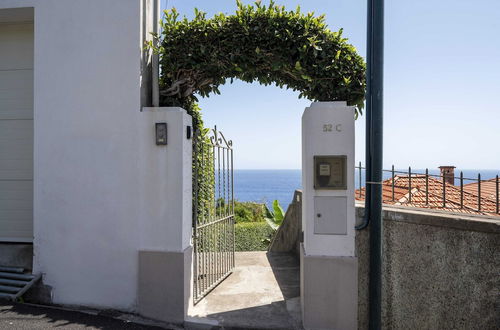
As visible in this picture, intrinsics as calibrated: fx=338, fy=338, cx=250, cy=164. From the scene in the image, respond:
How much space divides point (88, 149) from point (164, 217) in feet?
4.50

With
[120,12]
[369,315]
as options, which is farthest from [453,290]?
[120,12]

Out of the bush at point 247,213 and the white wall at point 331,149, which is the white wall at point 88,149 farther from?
the bush at point 247,213

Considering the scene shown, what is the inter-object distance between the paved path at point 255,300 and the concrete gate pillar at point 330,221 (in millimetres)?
500

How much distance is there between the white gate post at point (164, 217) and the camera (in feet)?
13.8

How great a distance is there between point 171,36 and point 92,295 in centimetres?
355

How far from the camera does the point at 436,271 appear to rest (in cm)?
388

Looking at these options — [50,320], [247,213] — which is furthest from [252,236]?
[50,320]

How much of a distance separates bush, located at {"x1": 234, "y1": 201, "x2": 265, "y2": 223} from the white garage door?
9036mm

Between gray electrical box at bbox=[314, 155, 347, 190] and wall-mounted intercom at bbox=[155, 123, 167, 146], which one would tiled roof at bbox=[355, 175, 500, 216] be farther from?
wall-mounted intercom at bbox=[155, 123, 167, 146]

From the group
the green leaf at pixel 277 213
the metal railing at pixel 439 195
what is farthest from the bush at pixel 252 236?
the metal railing at pixel 439 195

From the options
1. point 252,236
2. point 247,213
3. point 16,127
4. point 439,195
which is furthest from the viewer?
point 247,213

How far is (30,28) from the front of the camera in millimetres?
5059

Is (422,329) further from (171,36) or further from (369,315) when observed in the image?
(171,36)

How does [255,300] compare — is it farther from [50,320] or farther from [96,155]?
[96,155]
